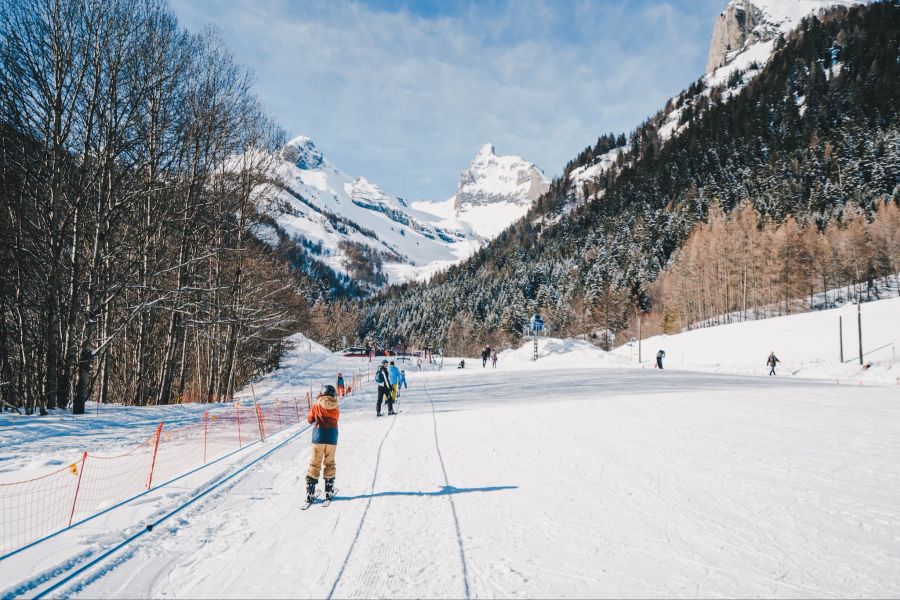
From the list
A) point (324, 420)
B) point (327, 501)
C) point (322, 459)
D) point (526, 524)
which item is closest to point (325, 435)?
point (324, 420)

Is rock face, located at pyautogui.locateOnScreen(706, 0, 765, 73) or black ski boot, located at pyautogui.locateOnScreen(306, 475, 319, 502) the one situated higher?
rock face, located at pyautogui.locateOnScreen(706, 0, 765, 73)

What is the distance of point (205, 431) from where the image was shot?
10633 millimetres

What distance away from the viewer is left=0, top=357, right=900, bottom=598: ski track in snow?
3.70 meters

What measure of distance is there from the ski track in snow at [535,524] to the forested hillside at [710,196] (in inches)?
2342

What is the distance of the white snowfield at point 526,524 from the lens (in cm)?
369

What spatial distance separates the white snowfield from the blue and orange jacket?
2.92ft

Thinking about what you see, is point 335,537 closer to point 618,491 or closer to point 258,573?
point 258,573

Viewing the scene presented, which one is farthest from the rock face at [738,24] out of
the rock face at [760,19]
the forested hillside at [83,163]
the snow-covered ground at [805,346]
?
the forested hillside at [83,163]

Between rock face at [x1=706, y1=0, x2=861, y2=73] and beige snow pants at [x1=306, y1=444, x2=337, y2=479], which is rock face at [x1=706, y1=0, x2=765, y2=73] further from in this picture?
beige snow pants at [x1=306, y1=444, x2=337, y2=479]

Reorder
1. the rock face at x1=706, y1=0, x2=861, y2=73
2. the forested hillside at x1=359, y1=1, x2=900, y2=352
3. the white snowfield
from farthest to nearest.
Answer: the rock face at x1=706, y1=0, x2=861, y2=73
the forested hillside at x1=359, y1=1, x2=900, y2=352
the white snowfield

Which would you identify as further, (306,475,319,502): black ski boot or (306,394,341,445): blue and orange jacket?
(306,394,341,445): blue and orange jacket

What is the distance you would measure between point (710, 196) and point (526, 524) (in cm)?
10679

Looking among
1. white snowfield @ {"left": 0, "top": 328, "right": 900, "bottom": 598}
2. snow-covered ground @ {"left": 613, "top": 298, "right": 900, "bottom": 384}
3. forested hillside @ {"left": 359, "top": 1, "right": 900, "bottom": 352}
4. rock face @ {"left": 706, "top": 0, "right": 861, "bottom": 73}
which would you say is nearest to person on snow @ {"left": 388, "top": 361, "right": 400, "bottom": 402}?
white snowfield @ {"left": 0, "top": 328, "right": 900, "bottom": 598}

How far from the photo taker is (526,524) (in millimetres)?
4984
